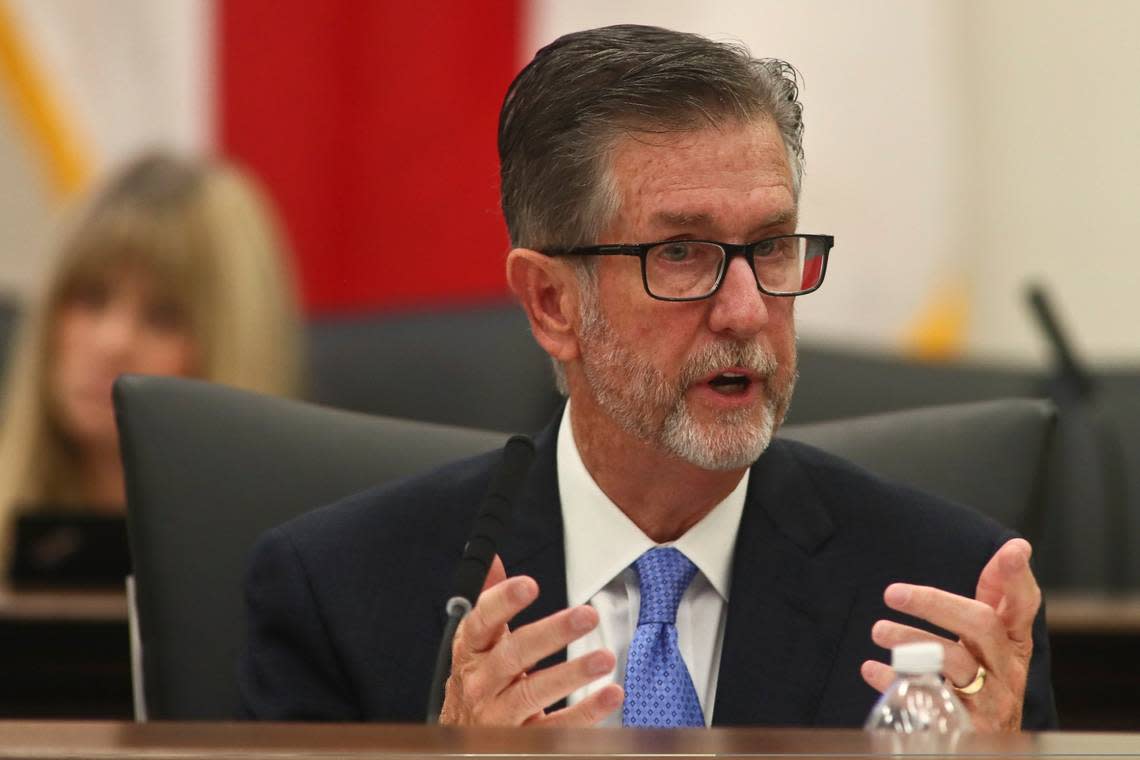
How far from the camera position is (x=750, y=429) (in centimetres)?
143

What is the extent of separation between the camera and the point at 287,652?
157 centimetres

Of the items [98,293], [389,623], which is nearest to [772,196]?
[389,623]

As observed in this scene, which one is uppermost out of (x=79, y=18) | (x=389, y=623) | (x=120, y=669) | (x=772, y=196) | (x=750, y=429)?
(x=79, y=18)

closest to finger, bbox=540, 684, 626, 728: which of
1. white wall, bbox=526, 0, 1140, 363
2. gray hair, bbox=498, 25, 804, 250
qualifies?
Answer: gray hair, bbox=498, 25, 804, 250

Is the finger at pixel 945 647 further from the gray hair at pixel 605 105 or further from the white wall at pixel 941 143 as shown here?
the white wall at pixel 941 143

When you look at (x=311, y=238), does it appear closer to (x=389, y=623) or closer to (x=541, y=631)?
(x=389, y=623)

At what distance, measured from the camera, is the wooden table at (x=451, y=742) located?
97cm

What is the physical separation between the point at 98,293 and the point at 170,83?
4.46 ft

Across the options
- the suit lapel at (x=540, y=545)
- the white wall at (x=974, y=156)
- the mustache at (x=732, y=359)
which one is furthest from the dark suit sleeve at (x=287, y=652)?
the white wall at (x=974, y=156)

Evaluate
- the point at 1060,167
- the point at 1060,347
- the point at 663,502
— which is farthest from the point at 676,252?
the point at 1060,167

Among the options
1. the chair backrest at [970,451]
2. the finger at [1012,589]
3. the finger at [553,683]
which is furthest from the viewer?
the chair backrest at [970,451]

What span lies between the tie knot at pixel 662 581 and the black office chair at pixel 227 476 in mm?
200

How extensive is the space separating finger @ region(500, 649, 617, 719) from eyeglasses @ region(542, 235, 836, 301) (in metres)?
0.36

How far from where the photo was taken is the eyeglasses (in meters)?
1.40
